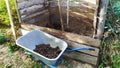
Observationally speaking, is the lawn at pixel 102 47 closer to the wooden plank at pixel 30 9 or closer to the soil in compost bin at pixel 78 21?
the wooden plank at pixel 30 9

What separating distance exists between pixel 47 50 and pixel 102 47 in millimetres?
790

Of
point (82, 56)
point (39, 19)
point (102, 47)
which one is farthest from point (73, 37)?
point (39, 19)

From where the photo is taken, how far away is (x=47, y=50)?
2678 mm

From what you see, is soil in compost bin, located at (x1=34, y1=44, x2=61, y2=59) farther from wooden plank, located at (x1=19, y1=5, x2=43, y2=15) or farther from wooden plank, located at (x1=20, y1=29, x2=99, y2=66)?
wooden plank, located at (x1=19, y1=5, x2=43, y2=15)

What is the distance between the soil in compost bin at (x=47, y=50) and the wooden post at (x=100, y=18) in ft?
1.97

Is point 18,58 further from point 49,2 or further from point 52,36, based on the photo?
point 49,2

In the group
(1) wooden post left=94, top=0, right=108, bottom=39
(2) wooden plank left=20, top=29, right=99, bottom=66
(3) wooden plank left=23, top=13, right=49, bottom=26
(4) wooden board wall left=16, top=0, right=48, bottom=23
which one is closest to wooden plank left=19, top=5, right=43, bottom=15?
(4) wooden board wall left=16, top=0, right=48, bottom=23

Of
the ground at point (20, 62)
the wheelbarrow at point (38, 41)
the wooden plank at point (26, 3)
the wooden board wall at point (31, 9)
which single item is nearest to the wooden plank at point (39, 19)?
the wooden board wall at point (31, 9)

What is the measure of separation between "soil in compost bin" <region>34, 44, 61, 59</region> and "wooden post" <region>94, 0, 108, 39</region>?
1.97ft

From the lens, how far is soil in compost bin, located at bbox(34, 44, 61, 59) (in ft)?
8.46

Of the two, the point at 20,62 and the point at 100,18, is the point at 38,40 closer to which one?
the point at 20,62

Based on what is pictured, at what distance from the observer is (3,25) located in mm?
3502

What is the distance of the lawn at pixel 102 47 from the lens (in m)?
2.44

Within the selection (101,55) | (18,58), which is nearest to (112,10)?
(101,55)
